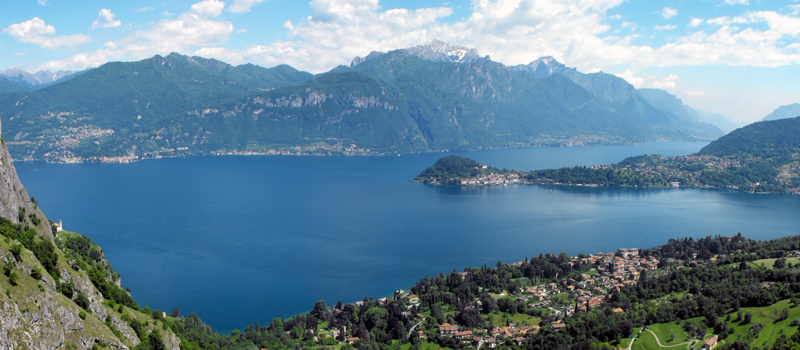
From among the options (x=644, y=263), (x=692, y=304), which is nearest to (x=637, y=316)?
(x=692, y=304)

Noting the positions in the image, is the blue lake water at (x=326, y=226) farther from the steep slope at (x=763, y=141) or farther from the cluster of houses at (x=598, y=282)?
the steep slope at (x=763, y=141)

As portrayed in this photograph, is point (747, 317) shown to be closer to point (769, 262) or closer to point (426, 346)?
point (769, 262)

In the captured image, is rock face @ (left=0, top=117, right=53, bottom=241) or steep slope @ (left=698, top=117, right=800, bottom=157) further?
steep slope @ (left=698, top=117, right=800, bottom=157)

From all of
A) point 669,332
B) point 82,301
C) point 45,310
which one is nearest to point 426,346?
point 669,332

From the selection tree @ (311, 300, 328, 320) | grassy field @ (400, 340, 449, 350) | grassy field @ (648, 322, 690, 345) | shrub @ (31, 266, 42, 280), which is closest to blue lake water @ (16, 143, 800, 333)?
tree @ (311, 300, 328, 320)

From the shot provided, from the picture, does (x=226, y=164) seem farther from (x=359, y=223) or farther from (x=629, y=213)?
(x=629, y=213)

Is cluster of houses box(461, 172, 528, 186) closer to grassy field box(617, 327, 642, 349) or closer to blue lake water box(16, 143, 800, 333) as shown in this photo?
blue lake water box(16, 143, 800, 333)
